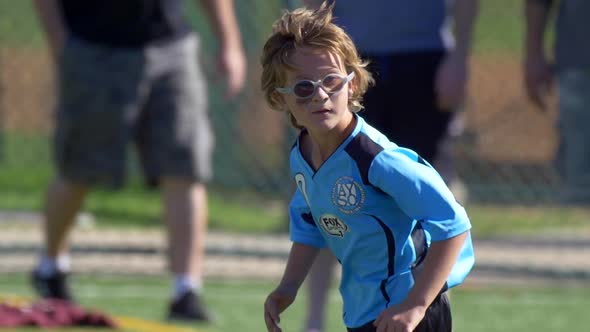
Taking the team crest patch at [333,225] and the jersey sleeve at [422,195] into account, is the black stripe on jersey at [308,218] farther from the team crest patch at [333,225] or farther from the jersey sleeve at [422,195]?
the jersey sleeve at [422,195]

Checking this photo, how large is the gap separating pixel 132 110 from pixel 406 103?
4.55ft

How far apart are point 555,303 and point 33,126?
21.9 ft

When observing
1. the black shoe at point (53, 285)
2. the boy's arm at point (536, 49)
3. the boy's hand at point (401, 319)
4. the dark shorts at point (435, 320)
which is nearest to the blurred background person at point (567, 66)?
the boy's arm at point (536, 49)

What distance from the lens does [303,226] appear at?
3385 millimetres

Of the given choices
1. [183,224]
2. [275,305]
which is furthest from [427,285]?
[183,224]

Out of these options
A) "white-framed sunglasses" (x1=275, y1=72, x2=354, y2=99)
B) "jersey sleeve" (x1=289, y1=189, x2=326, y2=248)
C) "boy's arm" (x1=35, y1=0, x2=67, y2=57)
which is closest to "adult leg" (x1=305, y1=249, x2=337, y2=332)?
"boy's arm" (x1=35, y1=0, x2=67, y2=57)

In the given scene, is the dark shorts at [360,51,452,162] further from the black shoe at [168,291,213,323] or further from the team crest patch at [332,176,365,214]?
the team crest patch at [332,176,365,214]

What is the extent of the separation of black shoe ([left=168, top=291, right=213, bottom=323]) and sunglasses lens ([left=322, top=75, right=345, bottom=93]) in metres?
2.77

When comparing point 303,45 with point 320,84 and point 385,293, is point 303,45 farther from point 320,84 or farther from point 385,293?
point 385,293

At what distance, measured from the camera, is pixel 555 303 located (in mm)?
6859

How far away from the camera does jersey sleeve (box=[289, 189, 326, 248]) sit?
3.37m

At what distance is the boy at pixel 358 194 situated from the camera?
2.98 m

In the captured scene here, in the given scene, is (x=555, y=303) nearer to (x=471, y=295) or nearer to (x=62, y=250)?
(x=471, y=295)

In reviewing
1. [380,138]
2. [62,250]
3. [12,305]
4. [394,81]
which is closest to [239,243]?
[62,250]
